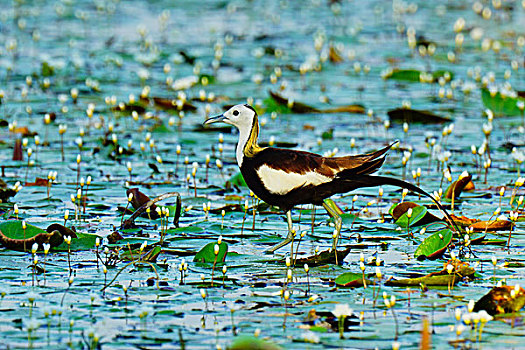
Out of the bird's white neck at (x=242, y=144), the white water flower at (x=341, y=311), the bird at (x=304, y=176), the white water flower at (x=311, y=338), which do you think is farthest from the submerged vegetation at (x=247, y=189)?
the bird's white neck at (x=242, y=144)

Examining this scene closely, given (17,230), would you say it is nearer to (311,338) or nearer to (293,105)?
(311,338)

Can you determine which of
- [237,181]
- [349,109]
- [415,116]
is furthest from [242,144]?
[349,109]

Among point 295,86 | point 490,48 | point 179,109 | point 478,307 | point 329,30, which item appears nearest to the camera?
point 478,307

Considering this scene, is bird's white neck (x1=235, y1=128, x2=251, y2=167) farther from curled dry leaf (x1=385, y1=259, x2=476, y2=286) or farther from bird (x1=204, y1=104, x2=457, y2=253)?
curled dry leaf (x1=385, y1=259, x2=476, y2=286)

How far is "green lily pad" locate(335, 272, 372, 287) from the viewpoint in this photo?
6684mm

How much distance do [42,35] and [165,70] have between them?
4567mm

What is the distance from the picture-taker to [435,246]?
7.39 metres

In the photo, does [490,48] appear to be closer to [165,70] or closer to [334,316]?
[165,70]

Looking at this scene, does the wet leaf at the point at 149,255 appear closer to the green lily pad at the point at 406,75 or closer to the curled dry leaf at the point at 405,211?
the curled dry leaf at the point at 405,211

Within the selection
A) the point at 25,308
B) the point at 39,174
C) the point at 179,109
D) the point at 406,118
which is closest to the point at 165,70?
the point at 179,109

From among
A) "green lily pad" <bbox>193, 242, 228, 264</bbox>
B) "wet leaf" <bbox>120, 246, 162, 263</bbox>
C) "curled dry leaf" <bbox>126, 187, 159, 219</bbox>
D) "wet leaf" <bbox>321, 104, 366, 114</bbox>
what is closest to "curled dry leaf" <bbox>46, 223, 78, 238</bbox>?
"wet leaf" <bbox>120, 246, 162, 263</bbox>

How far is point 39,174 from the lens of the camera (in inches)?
401

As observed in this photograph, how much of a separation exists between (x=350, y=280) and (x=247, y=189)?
3.26 meters

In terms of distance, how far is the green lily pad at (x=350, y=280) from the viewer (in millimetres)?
6684
